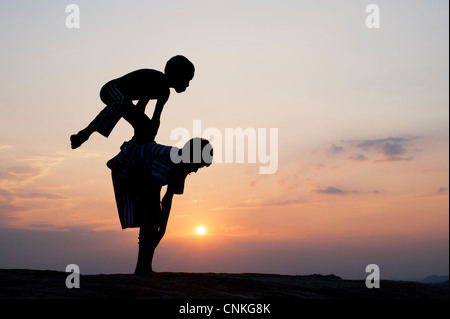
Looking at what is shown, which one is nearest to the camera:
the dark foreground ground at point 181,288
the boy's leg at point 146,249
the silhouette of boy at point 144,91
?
the dark foreground ground at point 181,288

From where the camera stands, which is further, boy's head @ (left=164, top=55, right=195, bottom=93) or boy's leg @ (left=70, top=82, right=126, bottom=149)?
boy's head @ (left=164, top=55, right=195, bottom=93)

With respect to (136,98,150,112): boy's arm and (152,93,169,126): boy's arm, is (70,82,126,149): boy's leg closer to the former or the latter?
(136,98,150,112): boy's arm

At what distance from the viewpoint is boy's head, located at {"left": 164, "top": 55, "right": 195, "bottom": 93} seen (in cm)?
813

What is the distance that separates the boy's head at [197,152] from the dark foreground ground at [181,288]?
1.43 metres

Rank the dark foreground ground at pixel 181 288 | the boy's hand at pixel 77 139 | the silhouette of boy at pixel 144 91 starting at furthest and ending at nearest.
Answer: the silhouette of boy at pixel 144 91 < the boy's hand at pixel 77 139 < the dark foreground ground at pixel 181 288

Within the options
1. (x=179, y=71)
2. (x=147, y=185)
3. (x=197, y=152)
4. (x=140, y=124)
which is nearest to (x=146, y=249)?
(x=147, y=185)

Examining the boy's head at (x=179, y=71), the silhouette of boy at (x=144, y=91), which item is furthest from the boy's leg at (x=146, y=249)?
the boy's head at (x=179, y=71)

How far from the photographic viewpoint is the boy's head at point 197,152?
24.2ft

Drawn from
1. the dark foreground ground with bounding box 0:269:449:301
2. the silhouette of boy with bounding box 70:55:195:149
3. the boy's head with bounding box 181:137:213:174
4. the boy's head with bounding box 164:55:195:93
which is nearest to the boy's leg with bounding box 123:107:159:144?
the silhouette of boy with bounding box 70:55:195:149

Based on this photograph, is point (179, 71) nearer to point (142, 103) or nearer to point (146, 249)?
point (142, 103)

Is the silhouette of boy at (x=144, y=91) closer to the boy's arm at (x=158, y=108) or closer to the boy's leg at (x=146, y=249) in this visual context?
the boy's arm at (x=158, y=108)

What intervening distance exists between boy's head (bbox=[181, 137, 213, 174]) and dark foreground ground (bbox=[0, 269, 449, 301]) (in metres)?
1.43
